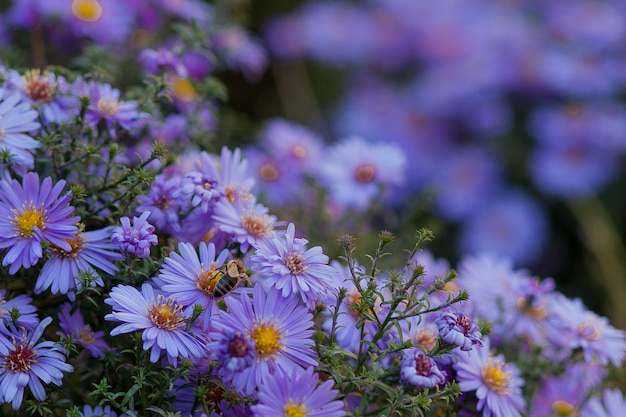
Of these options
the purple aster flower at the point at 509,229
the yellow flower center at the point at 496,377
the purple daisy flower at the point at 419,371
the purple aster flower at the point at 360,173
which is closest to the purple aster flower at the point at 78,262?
the purple daisy flower at the point at 419,371

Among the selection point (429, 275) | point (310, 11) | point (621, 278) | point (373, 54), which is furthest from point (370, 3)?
point (429, 275)

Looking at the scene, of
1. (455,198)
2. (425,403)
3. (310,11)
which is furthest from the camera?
(310,11)

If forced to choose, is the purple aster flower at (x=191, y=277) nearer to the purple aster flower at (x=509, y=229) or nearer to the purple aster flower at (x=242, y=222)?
the purple aster flower at (x=242, y=222)

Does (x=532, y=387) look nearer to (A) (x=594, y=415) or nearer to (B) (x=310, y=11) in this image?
(A) (x=594, y=415)

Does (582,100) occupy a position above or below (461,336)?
above

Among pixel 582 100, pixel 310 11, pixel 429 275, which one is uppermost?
pixel 310 11

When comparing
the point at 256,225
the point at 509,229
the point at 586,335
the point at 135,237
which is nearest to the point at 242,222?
the point at 256,225

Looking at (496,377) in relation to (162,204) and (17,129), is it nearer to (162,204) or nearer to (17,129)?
(162,204)
